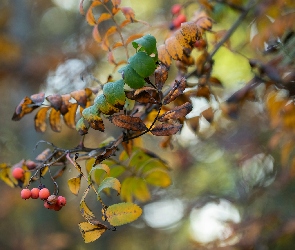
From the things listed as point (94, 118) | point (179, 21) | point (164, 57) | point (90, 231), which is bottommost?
point (90, 231)

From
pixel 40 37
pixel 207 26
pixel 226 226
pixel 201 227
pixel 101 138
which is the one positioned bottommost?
pixel 226 226

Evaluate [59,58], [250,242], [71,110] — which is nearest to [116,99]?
[71,110]

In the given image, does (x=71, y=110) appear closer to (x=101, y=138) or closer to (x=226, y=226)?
(x=226, y=226)

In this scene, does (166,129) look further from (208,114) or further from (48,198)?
(208,114)

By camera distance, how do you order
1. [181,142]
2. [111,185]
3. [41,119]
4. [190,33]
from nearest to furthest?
[111,185] < [190,33] < [41,119] < [181,142]

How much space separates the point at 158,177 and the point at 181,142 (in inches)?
110

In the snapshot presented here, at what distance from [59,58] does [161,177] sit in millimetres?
3254

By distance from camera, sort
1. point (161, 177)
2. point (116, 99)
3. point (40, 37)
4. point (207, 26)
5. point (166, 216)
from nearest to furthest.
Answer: point (116, 99)
point (207, 26)
point (161, 177)
point (166, 216)
point (40, 37)

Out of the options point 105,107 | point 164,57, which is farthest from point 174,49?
point 105,107

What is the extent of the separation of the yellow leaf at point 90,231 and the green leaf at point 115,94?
0.79 ft

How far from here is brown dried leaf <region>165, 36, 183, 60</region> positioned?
1.01 meters

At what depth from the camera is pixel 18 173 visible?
1132 mm

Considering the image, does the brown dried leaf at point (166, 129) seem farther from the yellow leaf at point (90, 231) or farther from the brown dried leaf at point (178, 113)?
the yellow leaf at point (90, 231)

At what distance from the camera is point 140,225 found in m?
5.11
